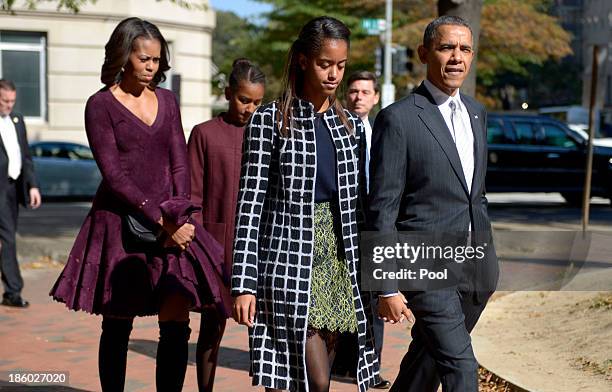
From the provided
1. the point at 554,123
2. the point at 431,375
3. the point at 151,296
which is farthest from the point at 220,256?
the point at 554,123

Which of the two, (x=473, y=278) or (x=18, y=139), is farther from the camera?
(x=18, y=139)

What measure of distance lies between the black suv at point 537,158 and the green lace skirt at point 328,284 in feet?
58.6

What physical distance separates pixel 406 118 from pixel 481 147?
12.8 inches

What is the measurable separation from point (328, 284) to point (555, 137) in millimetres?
18818

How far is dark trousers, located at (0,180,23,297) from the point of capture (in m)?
9.51

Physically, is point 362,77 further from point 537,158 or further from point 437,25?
point 537,158

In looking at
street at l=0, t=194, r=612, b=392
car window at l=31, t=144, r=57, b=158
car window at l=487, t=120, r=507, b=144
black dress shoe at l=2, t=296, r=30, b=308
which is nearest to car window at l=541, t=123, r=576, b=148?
car window at l=487, t=120, r=507, b=144

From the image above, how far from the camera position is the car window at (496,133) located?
22.0 m

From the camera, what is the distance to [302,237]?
13.6ft

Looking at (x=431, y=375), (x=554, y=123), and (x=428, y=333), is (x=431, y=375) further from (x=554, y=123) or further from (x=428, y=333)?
(x=554, y=123)

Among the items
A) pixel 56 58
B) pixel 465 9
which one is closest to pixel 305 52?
pixel 465 9

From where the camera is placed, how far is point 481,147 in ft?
14.4

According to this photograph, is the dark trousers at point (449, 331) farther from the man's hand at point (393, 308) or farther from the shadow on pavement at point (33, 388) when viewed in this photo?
the shadow on pavement at point (33, 388)

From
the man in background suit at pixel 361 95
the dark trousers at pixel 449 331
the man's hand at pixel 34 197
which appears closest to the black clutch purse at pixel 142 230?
the dark trousers at pixel 449 331
